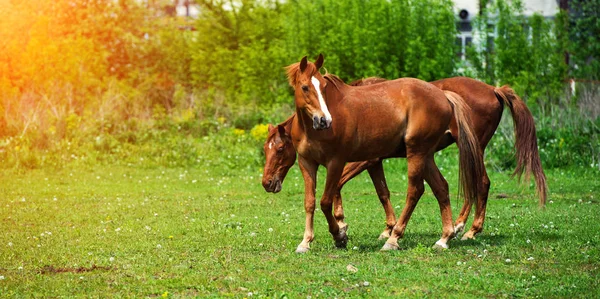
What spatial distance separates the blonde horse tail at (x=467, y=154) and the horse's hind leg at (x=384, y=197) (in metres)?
0.93

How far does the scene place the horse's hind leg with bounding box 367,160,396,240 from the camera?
420 inches

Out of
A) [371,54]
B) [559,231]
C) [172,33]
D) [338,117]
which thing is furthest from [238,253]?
[172,33]

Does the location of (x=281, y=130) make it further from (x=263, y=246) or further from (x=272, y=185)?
(x=263, y=246)

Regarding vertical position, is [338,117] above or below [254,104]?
above

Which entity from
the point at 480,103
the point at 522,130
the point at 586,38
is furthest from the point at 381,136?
the point at 586,38

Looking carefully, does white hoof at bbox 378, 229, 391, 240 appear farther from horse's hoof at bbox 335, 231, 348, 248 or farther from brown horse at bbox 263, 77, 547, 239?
horse's hoof at bbox 335, 231, 348, 248

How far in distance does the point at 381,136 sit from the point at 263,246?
170cm

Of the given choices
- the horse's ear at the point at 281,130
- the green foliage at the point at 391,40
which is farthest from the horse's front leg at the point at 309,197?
the green foliage at the point at 391,40

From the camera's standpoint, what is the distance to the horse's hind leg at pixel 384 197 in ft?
35.0

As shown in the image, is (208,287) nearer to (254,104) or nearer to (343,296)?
(343,296)

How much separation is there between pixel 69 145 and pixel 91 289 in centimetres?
1318

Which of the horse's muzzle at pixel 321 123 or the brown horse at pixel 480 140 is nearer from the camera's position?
the horse's muzzle at pixel 321 123

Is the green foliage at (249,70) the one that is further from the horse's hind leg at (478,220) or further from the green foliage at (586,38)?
the horse's hind leg at (478,220)

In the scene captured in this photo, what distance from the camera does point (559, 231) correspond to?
10797 mm
